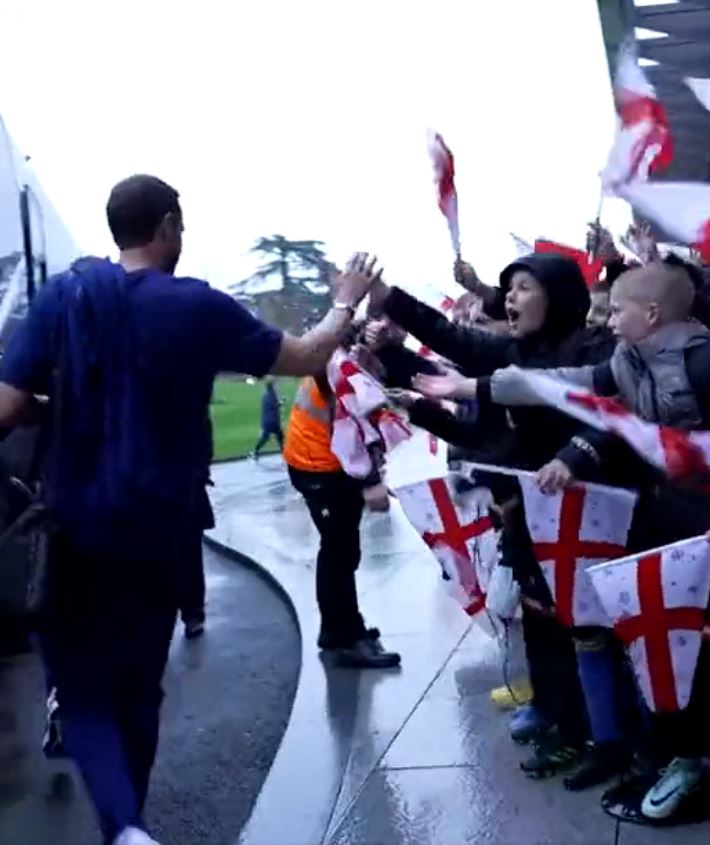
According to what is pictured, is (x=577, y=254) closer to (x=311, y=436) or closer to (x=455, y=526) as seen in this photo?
(x=311, y=436)

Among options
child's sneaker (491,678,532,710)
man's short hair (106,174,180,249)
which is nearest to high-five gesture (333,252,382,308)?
man's short hair (106,174,180,249)

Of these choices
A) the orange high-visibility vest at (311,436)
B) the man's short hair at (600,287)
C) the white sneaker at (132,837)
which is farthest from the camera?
the orange high-visibility vest at (311,436)

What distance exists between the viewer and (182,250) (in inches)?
164

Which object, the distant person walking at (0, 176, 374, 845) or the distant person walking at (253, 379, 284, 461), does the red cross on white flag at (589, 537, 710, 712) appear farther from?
the distant person walking at (253, 379, 284, 461)

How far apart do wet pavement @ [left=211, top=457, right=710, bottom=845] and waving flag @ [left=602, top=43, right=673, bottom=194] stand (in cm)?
199

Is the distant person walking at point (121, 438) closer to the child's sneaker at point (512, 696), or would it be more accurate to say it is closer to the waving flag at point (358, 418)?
the waving flag at point (358, 418)

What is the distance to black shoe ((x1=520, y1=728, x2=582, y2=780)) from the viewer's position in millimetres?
4961

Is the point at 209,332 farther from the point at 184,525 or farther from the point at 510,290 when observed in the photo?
the point at 510,290

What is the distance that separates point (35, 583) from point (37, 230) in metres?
3.47

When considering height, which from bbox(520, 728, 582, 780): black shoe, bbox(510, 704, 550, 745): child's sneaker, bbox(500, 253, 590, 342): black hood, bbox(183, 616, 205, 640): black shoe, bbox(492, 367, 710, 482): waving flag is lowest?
bbox(183, 616, 205, 640): black shoe

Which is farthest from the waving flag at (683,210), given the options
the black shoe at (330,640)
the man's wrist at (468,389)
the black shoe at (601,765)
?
the black shoe at (330,640)

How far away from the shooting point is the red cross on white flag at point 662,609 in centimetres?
412

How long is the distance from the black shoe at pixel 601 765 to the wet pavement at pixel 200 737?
3.71 ft

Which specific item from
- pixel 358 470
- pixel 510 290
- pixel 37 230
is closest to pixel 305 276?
pixel 37 230
